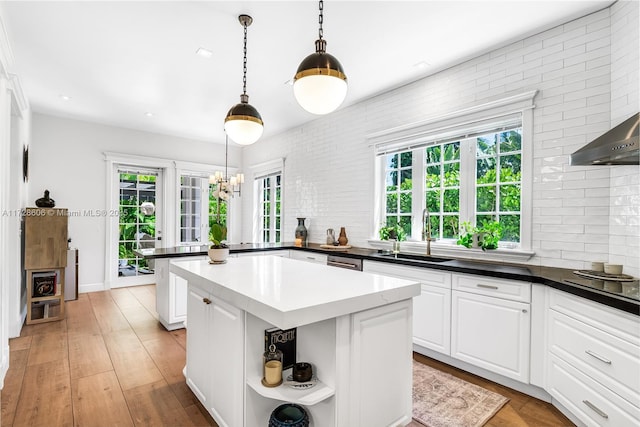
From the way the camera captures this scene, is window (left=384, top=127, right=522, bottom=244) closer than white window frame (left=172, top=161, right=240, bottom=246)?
Yes

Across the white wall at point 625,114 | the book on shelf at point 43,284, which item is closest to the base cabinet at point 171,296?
the book on shelf at point 43,284

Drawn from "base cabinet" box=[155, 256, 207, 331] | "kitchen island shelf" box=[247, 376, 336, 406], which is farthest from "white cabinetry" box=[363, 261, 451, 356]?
"base cabinet" box=[155, 256, 207, 331]

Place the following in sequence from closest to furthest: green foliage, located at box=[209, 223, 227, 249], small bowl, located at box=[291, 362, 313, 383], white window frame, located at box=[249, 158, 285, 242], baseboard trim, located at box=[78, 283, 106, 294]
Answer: small bowl, located at box=[291, 362, 313, 383], green foliage, located at box=[209, 223, 227, 249], baseboard trim, located at box=[78, 283, 106, 294], white window frame, located at box=[249, 158, 285, 242]

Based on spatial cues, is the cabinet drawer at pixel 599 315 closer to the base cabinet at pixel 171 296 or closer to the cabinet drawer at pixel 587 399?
the cabinet drawer at pixel 587 399

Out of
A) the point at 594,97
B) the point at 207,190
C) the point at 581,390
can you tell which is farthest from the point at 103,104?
the point at 581,390

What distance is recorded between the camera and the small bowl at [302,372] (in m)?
1.59

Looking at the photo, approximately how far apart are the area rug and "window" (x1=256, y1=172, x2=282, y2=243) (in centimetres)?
388

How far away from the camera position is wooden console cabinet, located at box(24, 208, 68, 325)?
12.4ft

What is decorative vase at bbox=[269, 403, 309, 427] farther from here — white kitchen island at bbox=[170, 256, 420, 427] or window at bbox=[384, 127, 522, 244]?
window at bbox=[384, 127, 522, 244]

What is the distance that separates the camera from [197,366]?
2172 mm

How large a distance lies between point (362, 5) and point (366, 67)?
97 cm

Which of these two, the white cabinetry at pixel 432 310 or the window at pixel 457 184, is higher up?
the window at pixel 457 184

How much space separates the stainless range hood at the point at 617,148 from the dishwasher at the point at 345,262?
207 cm

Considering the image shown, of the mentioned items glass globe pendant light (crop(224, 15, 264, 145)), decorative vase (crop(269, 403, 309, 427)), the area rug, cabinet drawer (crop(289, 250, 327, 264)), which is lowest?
the area rug
